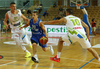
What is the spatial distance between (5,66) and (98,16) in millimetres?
18153

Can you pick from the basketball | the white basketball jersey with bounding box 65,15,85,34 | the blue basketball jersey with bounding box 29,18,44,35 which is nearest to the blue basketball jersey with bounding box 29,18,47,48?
the blue basketball jersey with bounding box 29,18,44,35

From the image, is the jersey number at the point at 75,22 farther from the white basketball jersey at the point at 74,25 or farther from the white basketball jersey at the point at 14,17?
the white basketball jersey at the point at 14,17

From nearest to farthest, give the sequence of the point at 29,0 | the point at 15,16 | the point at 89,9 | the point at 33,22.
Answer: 1. the point at 33,22
2. the point at 15,16
3. the point at 89,9
4. the point at 29,0

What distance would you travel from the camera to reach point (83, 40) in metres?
5.50

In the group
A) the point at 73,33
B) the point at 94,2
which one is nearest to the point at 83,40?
the point at 73,33

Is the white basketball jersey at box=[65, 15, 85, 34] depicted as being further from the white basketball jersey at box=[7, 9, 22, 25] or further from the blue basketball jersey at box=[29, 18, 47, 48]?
the white basketball jersey at box=[7, 9, 22, 25]

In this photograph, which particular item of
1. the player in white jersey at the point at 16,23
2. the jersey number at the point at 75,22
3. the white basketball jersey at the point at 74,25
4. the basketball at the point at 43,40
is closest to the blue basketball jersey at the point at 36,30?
the basketball at the point at 43,40

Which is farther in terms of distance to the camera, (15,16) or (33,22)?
(15,16)

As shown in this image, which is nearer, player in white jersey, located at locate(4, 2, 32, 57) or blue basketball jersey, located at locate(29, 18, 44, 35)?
blue basketball jersey, located at locate(29, 18, 44, 35)

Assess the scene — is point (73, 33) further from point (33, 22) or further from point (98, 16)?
point (98, 16)

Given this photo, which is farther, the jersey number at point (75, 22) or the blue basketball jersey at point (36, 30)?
the blue basketball jersey at point (36, 30)

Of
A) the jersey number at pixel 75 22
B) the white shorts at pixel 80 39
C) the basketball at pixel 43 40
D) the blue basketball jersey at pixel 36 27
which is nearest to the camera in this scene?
the white shorts at pixel 80 39

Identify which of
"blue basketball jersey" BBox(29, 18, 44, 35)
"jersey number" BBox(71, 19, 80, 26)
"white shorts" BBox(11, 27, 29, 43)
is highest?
Result: "jersey number" BBox(71, 19, 80, 26)

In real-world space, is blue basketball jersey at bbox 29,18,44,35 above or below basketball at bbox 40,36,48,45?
above
